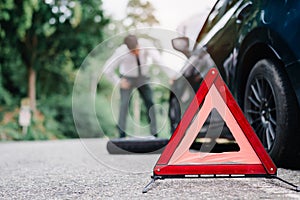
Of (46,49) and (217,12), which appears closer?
(217,12)

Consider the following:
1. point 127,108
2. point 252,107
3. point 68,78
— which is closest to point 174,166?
point 252,107

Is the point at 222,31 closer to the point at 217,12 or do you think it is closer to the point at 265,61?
the point at 217,12

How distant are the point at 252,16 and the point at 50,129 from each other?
567 inches

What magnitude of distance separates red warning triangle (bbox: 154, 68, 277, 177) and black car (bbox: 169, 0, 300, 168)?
0.45 m

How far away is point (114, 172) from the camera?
3316 millimetres

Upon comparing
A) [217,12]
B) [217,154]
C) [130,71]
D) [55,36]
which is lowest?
[217,154]

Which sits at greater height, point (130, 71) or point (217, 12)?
point (217, 12)

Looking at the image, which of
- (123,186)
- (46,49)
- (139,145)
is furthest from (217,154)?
(46,49)

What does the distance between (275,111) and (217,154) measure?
774 mm

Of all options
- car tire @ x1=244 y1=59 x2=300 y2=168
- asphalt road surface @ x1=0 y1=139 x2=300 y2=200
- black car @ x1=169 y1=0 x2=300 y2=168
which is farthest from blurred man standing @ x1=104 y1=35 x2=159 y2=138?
car tire @ x1=244 y1=59 x2=300 y2=168

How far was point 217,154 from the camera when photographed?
248 centimetres

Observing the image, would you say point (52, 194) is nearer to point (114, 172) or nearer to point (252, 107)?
point (114, 172)

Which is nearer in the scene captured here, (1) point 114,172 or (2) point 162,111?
(1) point 114,172

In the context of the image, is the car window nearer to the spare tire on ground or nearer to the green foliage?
the spare tire on ground
